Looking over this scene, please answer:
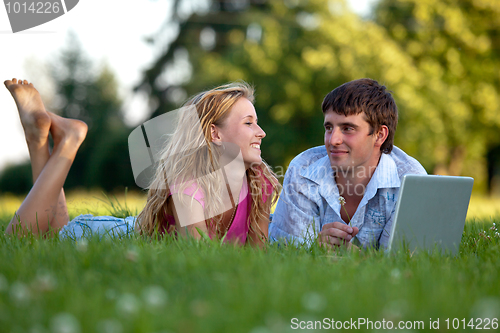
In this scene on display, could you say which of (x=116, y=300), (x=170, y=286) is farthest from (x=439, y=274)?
(x=116, y=300)

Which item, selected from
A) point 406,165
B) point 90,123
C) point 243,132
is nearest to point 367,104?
point 406,165

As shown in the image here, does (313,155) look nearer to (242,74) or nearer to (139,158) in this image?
(139,158)

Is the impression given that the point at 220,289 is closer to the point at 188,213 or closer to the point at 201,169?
the point at 188,213

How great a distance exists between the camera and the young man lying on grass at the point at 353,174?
3.70 metres

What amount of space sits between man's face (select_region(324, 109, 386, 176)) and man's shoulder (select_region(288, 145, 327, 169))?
12.4 inches

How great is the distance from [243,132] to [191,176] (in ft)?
1.95

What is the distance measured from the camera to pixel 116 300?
1.63 m

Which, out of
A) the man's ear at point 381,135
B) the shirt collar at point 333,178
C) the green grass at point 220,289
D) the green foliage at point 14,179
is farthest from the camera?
the green foliage at point 14,179

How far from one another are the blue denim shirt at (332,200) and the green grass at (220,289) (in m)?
1.10

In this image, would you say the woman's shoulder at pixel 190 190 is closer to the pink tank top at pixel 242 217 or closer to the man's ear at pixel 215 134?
the pink tank top at pixel 242 217

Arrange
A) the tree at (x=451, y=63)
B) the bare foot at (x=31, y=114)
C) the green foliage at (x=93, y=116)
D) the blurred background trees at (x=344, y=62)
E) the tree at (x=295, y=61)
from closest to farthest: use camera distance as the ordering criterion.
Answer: the bare foot at (x=31, y=114) → the tree at (x=295, y=61) → the blurred background trees at (x=344, y=62) → the tree at (x=451, y=63) → the green foliage at (x=93, y=116)

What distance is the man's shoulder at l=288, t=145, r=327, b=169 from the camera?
13.0 ft

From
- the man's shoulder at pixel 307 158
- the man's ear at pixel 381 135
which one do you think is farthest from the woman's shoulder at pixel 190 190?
the man's ear at pixel 381 135

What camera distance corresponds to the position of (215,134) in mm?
3844
